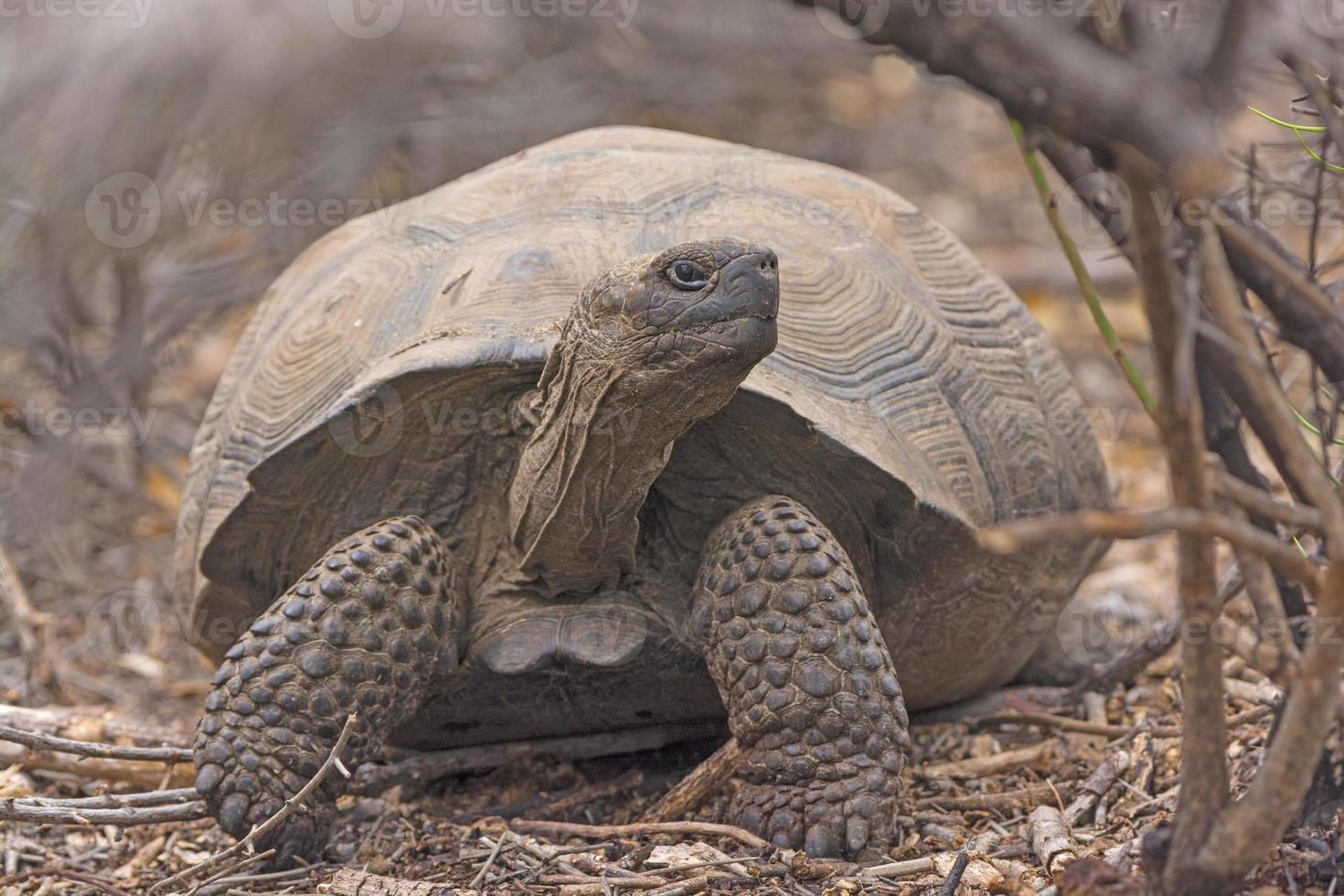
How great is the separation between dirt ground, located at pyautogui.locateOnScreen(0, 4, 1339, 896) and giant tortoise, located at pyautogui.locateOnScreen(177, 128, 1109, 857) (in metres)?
0.16

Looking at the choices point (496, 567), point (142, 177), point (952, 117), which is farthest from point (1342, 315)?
point (952, 117)

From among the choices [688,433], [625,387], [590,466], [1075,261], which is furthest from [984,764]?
[1075,261]

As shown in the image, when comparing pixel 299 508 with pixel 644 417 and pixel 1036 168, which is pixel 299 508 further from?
pixel 1036 168

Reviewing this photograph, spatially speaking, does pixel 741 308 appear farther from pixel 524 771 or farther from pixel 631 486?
pixel 524 771

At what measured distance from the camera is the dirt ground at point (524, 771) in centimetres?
261

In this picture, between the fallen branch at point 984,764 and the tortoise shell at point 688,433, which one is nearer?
the tortoise shell at point 688,433

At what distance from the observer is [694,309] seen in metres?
2.63

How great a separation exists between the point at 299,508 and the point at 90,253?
2932mm

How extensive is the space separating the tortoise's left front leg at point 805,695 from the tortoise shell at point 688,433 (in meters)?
0.27

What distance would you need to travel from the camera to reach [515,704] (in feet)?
10.6

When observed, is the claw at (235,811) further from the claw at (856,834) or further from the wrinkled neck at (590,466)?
the claw at (856,834)

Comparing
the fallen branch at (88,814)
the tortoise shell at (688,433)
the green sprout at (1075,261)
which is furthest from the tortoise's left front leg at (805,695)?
the fallen branch at (88,814)

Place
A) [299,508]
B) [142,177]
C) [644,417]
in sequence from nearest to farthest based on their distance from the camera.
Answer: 1. [644,417]
2. [299,508]
3. [142,177]

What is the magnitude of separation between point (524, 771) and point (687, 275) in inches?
56.9
